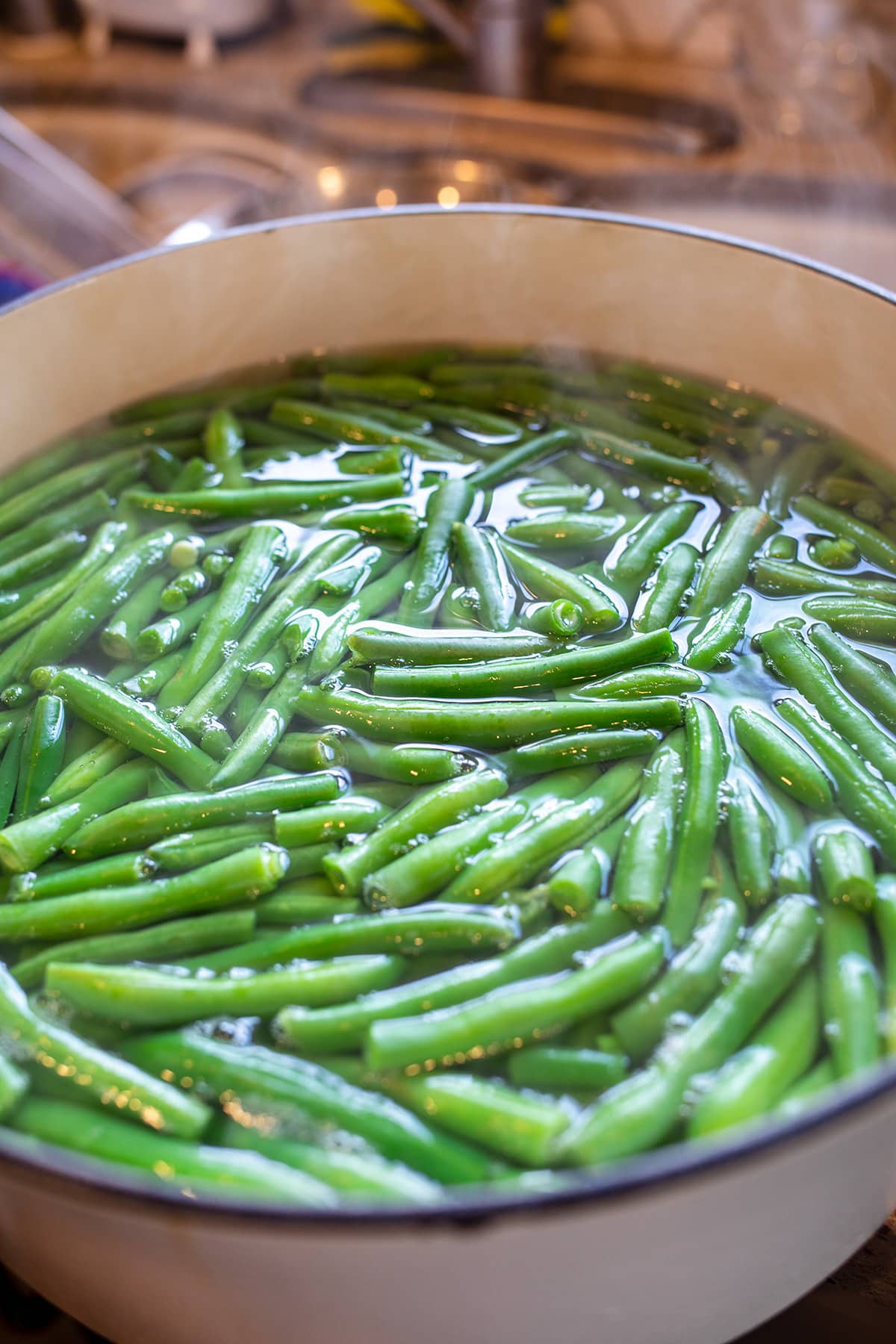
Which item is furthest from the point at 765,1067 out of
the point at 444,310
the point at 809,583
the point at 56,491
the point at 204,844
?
the point at 444,310

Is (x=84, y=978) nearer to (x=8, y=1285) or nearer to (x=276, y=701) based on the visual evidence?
(x=8, y=1285)

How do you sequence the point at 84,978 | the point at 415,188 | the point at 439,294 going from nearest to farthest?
the point at 84,978, the point at 439,294, the point at 415,188

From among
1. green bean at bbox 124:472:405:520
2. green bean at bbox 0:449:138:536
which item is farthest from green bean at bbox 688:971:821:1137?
green bean at bbox 0:449:138:536

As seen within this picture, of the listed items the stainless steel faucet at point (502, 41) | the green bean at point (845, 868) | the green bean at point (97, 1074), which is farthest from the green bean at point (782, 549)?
the stainless steel faucet at point (502, 41)

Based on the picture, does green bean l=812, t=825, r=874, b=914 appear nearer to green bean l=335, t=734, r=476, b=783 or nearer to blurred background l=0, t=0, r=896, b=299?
green bean l=335, t=734, r=476, b=783

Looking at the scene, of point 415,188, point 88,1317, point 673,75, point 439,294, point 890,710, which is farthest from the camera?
point 673,75

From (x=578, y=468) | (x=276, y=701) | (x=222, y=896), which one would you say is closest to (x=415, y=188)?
(x=578, y=468)

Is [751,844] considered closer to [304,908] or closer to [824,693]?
[824,693]

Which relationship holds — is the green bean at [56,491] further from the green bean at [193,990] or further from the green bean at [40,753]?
the green bean at [193,990]
